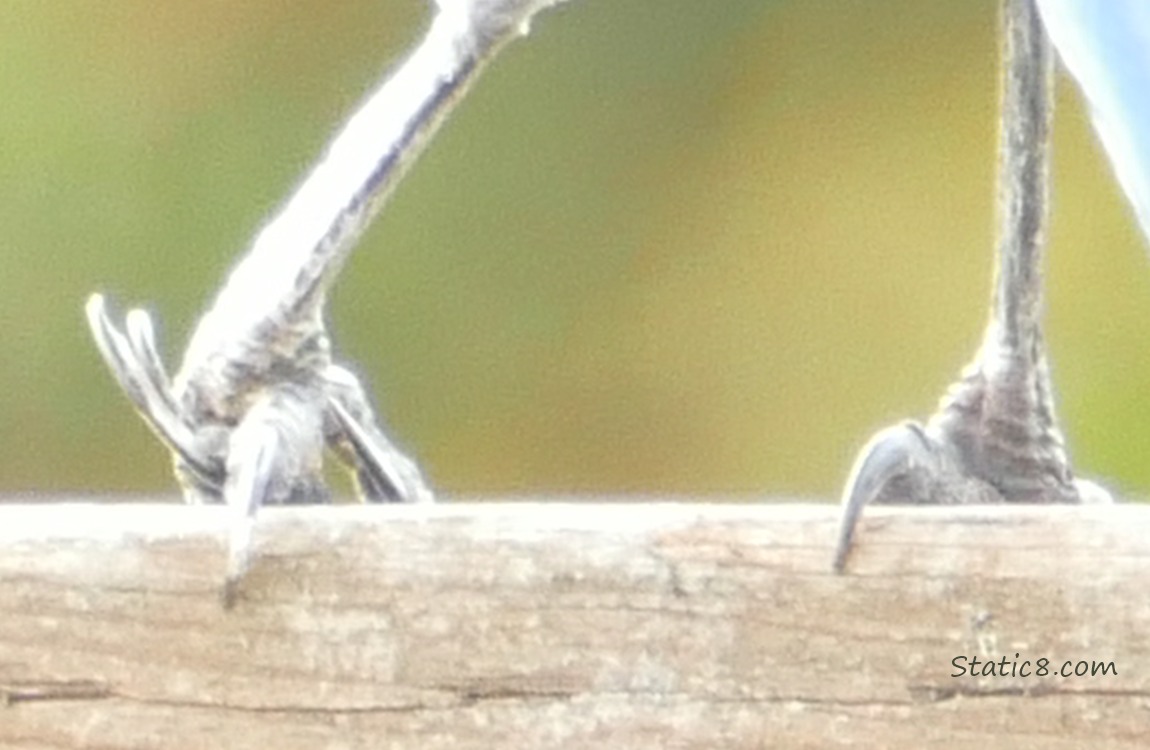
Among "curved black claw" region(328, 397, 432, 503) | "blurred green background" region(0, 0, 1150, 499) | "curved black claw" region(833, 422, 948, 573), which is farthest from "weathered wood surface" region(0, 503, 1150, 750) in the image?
"blurred green background" region(0, 0, 1150, 499)

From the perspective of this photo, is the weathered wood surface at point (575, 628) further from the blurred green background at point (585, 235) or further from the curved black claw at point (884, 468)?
the blurred green background at point (585, 235)

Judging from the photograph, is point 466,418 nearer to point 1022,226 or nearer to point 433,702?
point 1022,226

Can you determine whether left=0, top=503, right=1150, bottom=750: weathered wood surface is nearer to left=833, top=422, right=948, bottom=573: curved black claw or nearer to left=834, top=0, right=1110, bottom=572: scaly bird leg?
left=833, top=422, right=948, bottom=573: curved black claw

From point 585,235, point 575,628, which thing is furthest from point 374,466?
point 585,235

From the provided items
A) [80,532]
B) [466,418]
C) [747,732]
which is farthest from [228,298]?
[466,418]

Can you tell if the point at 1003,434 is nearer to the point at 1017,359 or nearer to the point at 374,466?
the point at 1017,359
